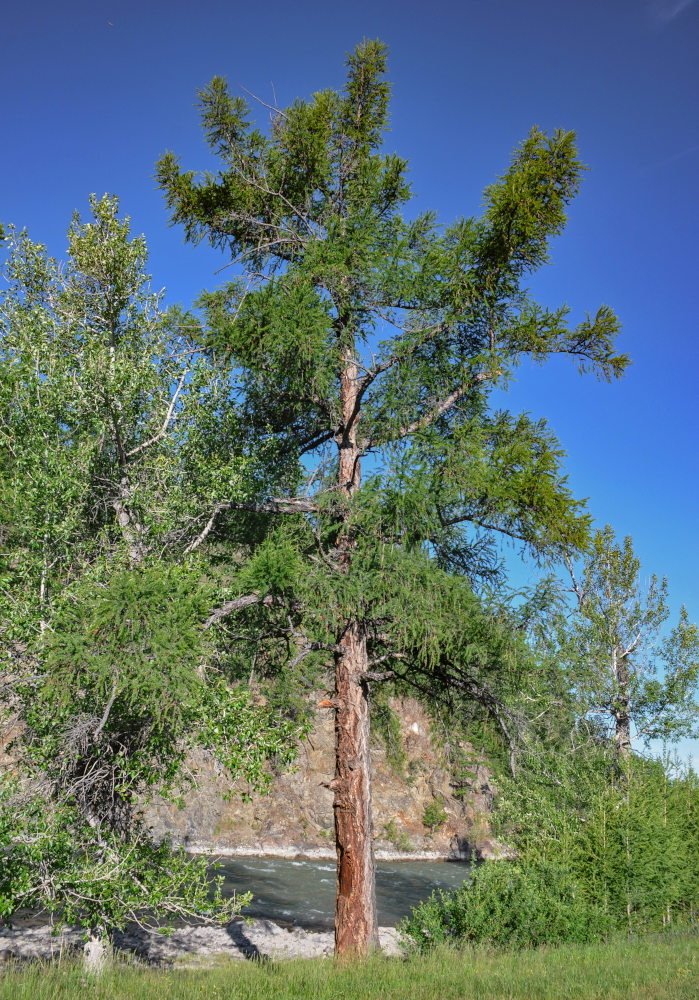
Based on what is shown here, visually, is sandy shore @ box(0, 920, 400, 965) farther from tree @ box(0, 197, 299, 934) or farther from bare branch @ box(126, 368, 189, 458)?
bare branch @ box(126, 368, 189, 458)

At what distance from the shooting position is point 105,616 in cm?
838

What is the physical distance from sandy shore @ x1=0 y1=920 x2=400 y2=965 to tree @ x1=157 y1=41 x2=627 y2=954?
6989mm

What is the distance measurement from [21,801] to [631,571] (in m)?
23.8

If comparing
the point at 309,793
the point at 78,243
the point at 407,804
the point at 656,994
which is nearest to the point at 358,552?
the point at 656,994

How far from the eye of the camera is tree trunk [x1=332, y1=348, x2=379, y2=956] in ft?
35.1

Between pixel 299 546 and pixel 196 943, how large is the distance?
38.1 feet

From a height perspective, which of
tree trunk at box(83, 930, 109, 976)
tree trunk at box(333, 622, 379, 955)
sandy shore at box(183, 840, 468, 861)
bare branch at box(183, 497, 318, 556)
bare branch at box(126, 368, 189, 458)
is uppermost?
bare branch at box(126, 368, 189, 458)

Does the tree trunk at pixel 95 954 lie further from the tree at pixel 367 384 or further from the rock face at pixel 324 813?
the rock face at pixel 324 813

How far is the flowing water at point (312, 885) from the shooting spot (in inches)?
906

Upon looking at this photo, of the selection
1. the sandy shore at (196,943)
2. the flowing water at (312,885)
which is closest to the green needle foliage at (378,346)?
the sandy shore at (196,943)

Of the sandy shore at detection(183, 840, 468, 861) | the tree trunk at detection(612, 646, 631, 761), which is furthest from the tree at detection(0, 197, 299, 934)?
the sandy shore at detection(183, 840, 468, 861)

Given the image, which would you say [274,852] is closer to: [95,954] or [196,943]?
[196,943]

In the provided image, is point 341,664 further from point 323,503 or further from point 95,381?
point 95,381

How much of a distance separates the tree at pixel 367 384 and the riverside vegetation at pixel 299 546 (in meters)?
0.06
